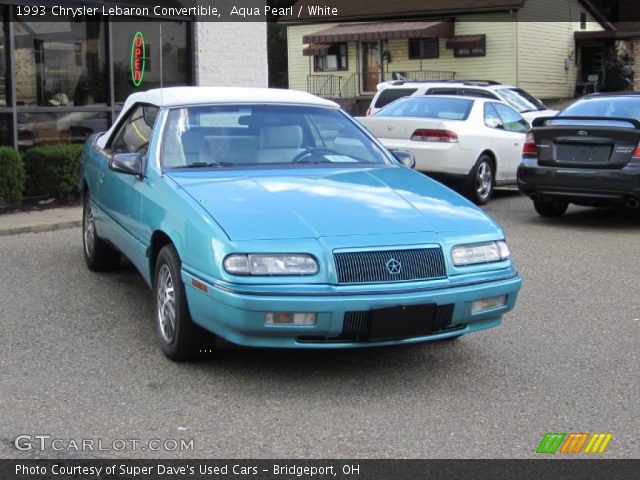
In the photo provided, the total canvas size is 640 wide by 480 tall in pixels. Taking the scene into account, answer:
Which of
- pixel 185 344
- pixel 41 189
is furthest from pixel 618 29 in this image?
pixel 185 344

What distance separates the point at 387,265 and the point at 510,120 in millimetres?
9748

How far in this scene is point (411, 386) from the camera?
524 centimetres

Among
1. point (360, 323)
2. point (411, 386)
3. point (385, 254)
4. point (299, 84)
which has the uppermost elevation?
point (299, 84)

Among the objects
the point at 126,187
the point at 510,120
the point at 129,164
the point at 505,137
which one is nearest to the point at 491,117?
the point at 505,137

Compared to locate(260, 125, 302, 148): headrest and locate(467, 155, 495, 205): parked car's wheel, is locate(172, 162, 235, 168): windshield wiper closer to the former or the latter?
locate(260, 125, 302, 148): headrest

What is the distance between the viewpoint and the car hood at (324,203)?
5164 millimetres

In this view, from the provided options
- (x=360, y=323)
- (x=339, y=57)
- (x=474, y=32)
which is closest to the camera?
(x=360, y=323)

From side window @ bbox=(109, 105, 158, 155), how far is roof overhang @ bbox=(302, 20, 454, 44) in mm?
28242

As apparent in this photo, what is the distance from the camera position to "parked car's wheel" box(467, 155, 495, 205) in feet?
42.8

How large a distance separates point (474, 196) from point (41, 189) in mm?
5744

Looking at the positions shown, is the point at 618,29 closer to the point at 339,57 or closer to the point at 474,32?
the point at 474,32

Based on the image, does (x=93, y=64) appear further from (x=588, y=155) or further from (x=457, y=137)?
(x=588, y=155)

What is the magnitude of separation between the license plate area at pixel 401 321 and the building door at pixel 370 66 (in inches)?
1327

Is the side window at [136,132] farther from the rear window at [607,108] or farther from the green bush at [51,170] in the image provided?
the rear window at [607,108]
